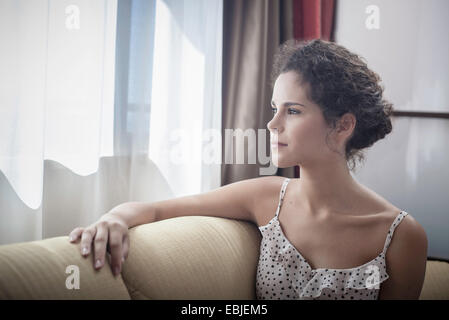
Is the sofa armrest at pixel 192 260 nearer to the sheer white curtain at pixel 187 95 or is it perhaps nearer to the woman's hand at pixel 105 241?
the woman's hand at pixel 105 241

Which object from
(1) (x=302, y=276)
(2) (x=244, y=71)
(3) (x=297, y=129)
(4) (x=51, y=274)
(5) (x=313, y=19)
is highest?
(5) (x=313, y=19)

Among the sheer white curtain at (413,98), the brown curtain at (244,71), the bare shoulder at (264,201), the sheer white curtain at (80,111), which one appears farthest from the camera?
the sheer white curtain at (413,98)

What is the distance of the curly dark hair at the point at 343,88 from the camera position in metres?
1.12

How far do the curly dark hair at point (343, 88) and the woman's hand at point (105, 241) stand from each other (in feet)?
2.11

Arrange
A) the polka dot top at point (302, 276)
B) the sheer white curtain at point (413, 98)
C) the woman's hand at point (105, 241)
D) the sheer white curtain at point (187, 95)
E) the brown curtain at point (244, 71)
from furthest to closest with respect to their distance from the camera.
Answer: the sheer white curtain at point (413, 98), the brown curtain at point (244, 71), the sheer white curtain at point (187, 95), the polka dot top at point (302, 276), the woman's hand at point (105, 241)

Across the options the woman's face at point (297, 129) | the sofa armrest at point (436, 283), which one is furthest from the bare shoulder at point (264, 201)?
the sofa armrest at point (436, 283)

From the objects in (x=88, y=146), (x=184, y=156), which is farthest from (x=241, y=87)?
(x=88, y=146)

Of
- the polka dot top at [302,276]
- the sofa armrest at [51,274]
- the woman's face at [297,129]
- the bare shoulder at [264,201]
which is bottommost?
the polka dot top at [302,276]

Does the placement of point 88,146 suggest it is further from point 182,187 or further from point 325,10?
point 325,10

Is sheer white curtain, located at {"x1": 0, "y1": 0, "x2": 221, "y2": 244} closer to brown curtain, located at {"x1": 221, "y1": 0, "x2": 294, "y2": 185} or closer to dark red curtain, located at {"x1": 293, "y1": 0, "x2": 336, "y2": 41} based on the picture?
brown curtain, located at {"x1": 221, "y1": 0, "x2": 294, "y2": 185}

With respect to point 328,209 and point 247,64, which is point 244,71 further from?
point 328,209

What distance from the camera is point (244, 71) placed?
5.84 ft

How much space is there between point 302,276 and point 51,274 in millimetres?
668

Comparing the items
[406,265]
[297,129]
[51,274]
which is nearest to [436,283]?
[406,265]
